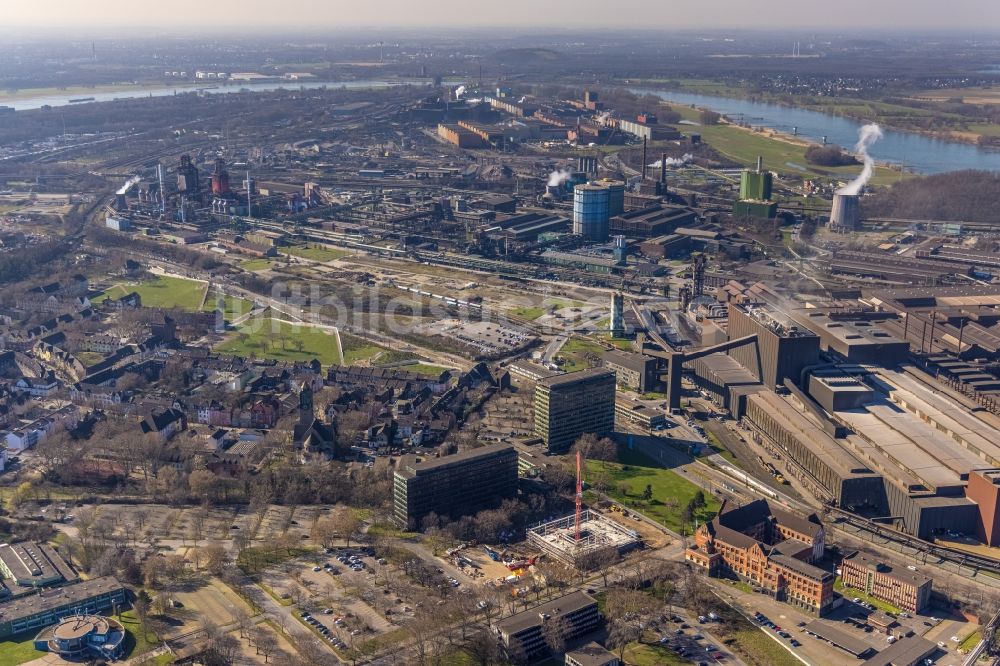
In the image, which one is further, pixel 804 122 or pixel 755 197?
pixel 804 122

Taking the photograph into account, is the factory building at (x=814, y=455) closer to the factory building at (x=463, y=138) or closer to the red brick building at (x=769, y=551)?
the red brick building at (x=769, y=551)

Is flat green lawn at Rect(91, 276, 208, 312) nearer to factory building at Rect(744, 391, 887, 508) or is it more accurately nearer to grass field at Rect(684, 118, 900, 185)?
factory building at Rect(744, 391, 887, 508)

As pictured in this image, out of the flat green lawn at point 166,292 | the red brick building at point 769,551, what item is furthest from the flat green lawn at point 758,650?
the flat green lawn at point 166,292

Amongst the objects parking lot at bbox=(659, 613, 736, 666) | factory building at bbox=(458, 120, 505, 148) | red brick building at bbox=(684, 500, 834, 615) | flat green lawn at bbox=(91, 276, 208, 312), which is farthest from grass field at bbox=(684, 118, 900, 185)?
parking lot at bbox=(659, 613, 736, 666)

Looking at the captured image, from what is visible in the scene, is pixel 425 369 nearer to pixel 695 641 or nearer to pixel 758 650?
pixel 695 641

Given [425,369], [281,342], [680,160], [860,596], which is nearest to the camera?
[860,596]

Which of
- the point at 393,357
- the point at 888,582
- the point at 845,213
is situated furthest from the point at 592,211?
the point at 888,582

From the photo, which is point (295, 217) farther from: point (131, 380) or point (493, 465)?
point (493, 465)
